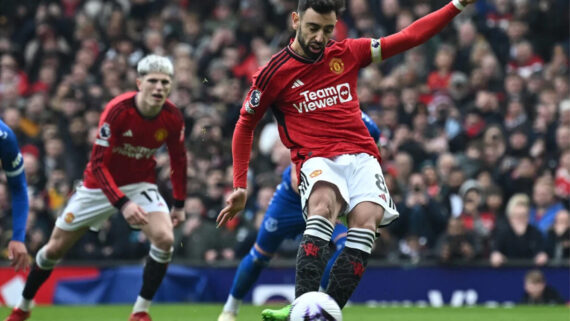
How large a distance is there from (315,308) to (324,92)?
5.51 feet

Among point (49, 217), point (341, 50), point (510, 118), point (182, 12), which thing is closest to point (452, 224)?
point (510, 118)

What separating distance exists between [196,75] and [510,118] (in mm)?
5037

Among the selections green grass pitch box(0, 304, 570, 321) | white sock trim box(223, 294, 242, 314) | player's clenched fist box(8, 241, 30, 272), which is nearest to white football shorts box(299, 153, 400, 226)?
player's clenched fist box(8, 241, 30, 272)

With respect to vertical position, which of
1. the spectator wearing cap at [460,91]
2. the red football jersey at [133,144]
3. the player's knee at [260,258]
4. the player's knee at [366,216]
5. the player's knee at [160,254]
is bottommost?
the player's knee at [260,258]

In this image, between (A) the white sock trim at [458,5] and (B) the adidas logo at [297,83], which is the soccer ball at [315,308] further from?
(A) the white sock trim at [458,5]

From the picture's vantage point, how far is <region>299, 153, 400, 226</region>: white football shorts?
726 cm

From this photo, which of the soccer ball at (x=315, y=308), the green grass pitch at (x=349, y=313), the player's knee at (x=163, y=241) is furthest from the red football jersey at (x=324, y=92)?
the green grass pitch at (x=349, y=313)

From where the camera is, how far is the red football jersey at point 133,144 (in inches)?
383

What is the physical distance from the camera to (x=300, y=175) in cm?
746

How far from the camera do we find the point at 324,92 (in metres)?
7.50

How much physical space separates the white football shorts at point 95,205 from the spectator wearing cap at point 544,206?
5801 mm

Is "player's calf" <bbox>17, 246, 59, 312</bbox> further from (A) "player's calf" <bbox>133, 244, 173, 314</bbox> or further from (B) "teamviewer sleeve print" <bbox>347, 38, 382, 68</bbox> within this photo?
(B) "teamviewer sleeve print" <bbox>347, 38, 382, 68</bbox>

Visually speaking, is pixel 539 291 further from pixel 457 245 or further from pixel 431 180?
pixel 431 180

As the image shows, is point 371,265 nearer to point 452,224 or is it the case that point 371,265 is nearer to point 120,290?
point 452,224
